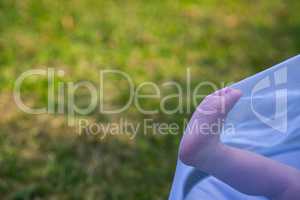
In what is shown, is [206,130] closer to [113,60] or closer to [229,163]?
[229,163]

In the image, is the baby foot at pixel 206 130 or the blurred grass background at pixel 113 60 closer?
the baby foot at pixel 206 130

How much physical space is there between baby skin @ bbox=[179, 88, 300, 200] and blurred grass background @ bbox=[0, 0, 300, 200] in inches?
24.1

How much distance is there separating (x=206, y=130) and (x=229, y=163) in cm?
8

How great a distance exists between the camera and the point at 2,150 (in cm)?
171

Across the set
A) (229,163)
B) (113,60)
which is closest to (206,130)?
(229,163)

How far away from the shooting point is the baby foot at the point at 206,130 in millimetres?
1068

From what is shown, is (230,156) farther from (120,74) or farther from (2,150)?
(120,74)

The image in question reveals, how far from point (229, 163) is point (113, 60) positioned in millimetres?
1192

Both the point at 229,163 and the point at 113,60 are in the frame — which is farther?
the point at 113,60

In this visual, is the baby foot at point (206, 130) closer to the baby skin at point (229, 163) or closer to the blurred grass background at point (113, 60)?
the baby skin at point (229, 163)

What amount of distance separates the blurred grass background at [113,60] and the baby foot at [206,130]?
60cm

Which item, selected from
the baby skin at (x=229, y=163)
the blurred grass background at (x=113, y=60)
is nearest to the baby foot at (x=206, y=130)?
the baby skin at (x=229, y=163)

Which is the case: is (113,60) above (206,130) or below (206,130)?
above

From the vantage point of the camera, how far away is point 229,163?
1.06 meters
